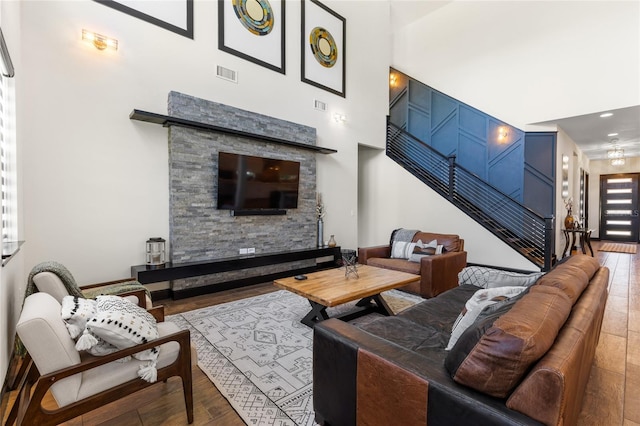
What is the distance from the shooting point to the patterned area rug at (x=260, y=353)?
1.85 m

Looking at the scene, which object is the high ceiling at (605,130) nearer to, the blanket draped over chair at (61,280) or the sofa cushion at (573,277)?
the sofa cushion at (573,277)

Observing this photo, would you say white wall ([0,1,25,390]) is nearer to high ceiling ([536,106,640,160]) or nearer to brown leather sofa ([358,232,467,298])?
brown leather sofa ([358,232,467,298])

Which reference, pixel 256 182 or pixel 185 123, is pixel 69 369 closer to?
pixel 185 123

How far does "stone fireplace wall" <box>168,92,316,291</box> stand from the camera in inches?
158

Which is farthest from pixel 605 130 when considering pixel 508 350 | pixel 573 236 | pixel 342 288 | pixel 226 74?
pixel 508 350

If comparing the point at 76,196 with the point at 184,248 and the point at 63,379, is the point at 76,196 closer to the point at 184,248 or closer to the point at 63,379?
the point at 184,248

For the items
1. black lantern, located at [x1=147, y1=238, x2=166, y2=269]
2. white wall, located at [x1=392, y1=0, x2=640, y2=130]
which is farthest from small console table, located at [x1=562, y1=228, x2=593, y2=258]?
black lantern, located at [x1=147, y1=238, x2=166, y2=269]

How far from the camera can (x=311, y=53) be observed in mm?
5730

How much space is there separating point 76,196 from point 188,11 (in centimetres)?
295

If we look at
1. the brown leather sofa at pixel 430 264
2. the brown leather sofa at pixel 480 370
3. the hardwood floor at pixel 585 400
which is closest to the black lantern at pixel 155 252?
the hardwood floor at pixel 585 400

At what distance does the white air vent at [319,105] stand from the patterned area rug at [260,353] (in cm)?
378

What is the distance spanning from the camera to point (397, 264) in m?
4.29

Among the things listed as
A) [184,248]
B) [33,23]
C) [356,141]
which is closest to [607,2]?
[356,141]

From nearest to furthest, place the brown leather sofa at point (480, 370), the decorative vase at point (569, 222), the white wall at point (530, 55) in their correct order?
1. the brown leather sofa at point (480, 370)
2. the white wall at point (530, 55)
3. the decorative vase at point (569, 222)
